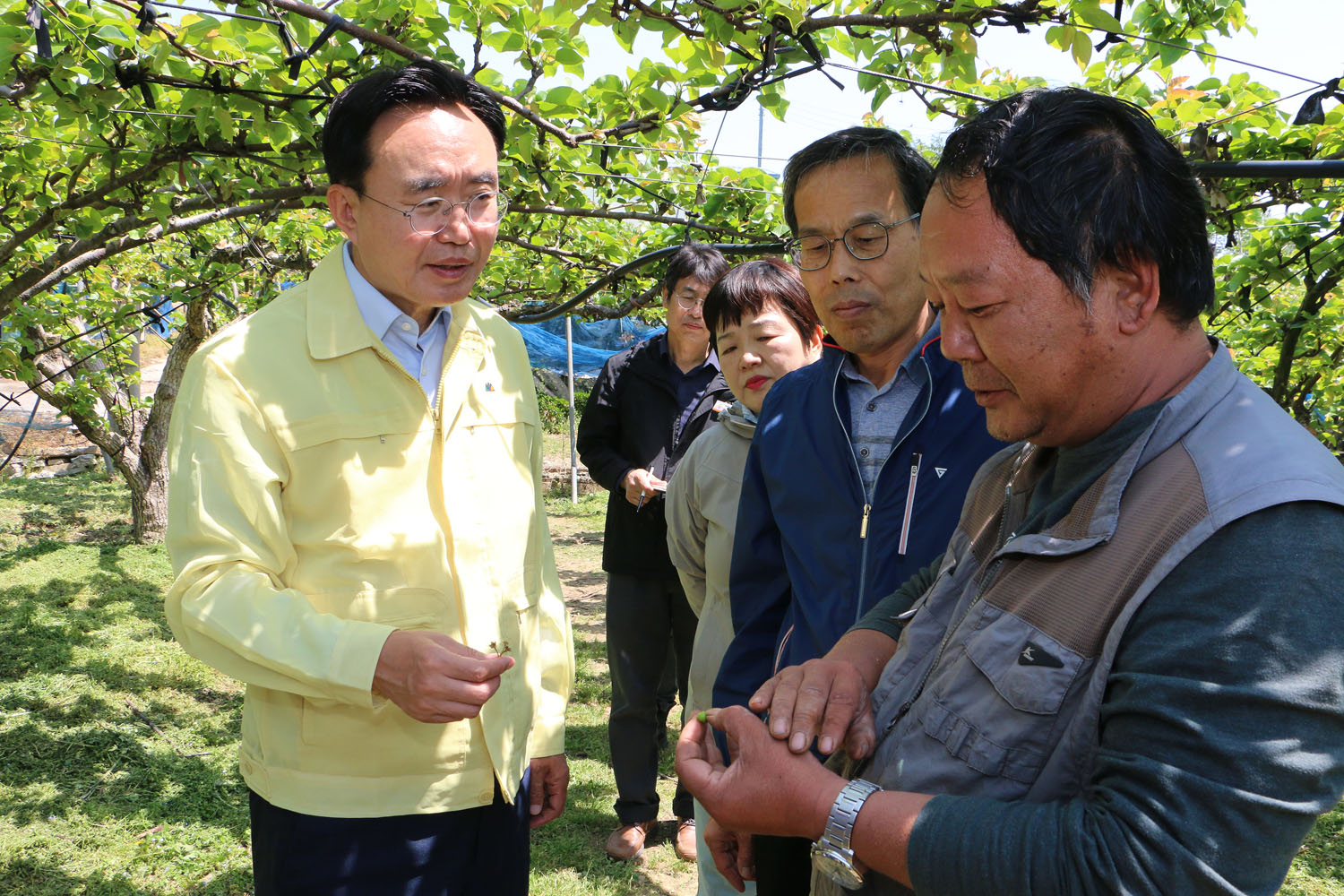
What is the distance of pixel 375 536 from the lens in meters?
1.76

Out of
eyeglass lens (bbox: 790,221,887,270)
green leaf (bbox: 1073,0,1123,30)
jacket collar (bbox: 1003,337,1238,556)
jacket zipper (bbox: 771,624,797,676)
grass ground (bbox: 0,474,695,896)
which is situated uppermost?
green leaf (bbox: 1073,0,1123,30)

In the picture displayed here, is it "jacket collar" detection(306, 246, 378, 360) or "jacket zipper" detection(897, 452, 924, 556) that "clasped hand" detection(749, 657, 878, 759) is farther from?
"jacket collar" detection(306, 246, 378, 360)

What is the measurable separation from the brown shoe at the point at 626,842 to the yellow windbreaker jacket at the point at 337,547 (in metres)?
1.82

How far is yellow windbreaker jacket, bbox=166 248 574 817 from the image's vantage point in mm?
1617

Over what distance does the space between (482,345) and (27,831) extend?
3.18m

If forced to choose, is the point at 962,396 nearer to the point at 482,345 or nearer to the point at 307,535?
the point at 482,345

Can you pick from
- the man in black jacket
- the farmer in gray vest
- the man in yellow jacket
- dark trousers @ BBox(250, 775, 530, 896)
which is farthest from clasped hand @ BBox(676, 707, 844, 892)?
the man in black jacket

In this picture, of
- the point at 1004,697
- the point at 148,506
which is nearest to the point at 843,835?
the point at 1004,697

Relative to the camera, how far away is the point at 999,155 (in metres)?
1.09

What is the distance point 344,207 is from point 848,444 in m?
1.17

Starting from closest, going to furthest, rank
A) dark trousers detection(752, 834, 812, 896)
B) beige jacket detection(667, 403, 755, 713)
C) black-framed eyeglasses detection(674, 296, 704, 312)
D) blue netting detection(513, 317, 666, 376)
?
dark trousers detection(752, 834, 812, 896) → beige jacket detection(667, 403, 755, 713) → black-framed eyeglasses detection(674, 296, 704, 312) → blue netting detection(513, 317, 666, 376)

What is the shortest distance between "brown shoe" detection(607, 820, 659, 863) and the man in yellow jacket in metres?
1.66

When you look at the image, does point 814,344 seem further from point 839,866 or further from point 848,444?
point 839,866

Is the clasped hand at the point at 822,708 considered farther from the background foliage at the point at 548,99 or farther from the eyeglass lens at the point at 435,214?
the background foliage at the point at 548,99
